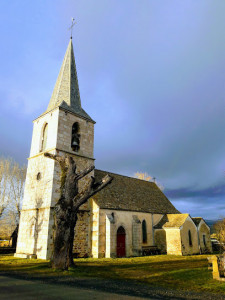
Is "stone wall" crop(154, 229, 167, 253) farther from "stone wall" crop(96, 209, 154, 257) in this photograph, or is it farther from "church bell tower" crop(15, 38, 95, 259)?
"church bell tower" crop(15, 38, 95, 259)

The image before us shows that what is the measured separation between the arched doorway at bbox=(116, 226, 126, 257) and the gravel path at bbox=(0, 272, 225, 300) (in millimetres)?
11754

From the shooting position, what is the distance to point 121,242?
68.6 feet

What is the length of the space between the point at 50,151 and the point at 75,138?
2.98 meters

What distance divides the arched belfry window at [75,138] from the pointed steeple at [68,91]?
4.19 feet

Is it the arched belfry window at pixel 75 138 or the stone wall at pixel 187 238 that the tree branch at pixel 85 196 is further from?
the stone wall at pixel 187 238

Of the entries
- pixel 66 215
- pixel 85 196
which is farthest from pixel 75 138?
pixel 66 215

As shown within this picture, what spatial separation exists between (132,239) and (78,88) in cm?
1672

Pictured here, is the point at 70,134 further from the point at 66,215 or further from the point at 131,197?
the point at 66,215

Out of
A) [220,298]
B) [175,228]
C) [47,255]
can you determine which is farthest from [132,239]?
[220,298]

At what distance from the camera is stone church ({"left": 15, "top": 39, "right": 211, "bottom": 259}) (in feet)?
60.2

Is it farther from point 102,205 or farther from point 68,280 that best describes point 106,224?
point 68,280

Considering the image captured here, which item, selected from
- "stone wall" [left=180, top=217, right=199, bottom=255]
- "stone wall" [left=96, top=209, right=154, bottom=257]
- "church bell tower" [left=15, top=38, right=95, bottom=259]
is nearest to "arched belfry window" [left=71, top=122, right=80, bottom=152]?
"church bell tower" [left=15, top=38, right=95, bottom=259]

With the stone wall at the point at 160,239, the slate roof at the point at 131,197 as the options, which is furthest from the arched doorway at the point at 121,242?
the stone wall at the point at 160,239

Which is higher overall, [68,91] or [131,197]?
[68,91]
